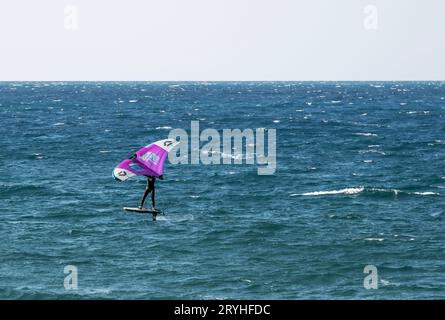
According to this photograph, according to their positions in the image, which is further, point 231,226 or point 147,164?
point 231,226

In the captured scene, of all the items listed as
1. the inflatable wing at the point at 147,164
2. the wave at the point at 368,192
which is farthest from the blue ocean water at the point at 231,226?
the inflatable wing at the point at 147,164

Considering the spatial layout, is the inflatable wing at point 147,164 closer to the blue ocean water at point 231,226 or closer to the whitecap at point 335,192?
the blue ocean water at point 231,226

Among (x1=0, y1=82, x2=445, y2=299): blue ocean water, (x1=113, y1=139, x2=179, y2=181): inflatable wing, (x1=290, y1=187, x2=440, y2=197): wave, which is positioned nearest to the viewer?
→ (x1=113, y1=139, x2=179, y2=181): inflatable wing

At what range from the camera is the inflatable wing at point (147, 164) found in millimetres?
31266

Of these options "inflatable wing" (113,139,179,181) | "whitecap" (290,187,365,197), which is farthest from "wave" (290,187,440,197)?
"inflatable wing" (113,139,179,181)

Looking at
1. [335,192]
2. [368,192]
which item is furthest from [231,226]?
[368,192]

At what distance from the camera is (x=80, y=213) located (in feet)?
197

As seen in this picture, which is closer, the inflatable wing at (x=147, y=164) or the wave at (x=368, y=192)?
the inflatable wing at (x=147, y=164)

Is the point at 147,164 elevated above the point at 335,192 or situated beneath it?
elevated above

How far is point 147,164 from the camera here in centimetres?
3152

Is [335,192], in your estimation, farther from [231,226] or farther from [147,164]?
[147,164]

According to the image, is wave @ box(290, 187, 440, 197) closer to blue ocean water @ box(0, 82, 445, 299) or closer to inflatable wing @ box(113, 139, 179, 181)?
blue ocean water @ box(0, 82, 445, 299)

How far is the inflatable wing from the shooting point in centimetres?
3127

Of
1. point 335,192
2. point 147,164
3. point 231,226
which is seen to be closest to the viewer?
point 147,164
